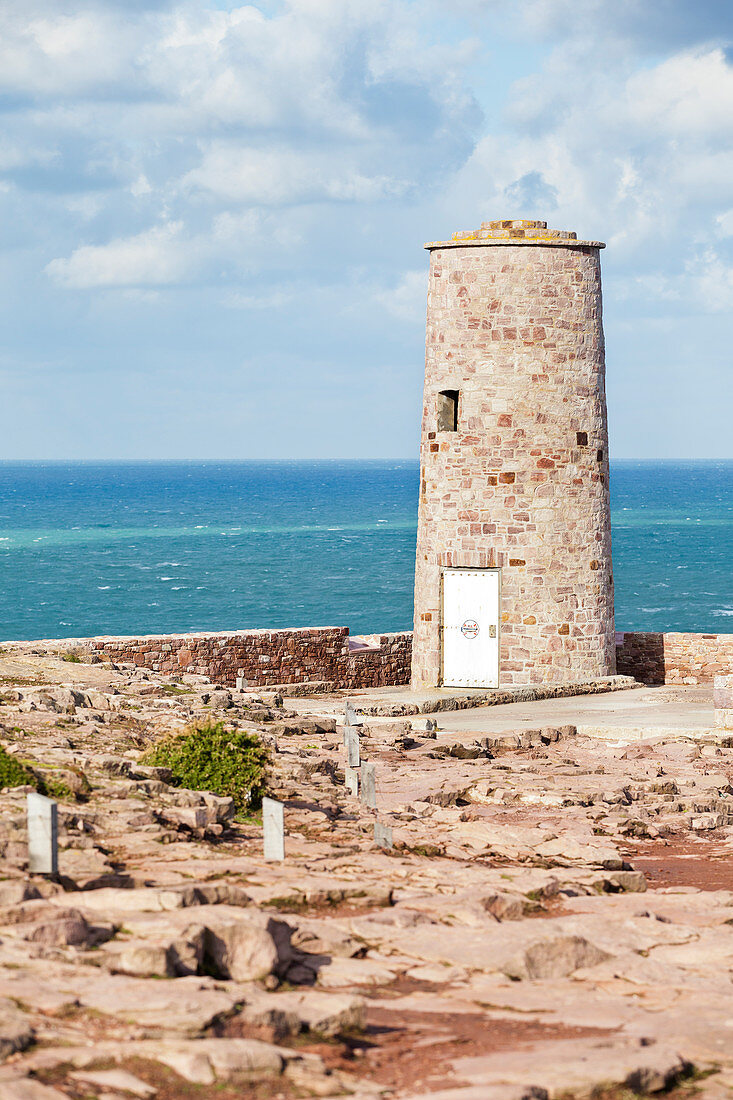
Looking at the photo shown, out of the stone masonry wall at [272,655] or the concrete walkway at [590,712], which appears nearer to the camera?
the concrete walkway at [590,712]

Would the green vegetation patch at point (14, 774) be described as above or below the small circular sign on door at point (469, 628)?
below

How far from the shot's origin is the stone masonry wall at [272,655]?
26.0 metres

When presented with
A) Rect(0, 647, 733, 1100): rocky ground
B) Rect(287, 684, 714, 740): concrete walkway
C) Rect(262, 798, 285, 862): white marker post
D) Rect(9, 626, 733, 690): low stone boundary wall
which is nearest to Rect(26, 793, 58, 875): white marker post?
Rect(0, 647, 733, 1100): rocky ground

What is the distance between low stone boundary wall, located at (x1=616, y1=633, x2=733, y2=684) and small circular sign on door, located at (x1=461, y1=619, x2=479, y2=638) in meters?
4.18

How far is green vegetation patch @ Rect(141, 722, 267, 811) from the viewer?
552 inches

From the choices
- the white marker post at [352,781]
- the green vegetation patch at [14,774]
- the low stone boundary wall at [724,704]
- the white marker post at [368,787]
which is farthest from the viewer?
the low stone boundary wall at [724,704]

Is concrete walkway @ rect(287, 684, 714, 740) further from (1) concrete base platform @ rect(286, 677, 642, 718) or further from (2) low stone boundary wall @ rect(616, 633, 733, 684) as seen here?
(2) low stone boundary wall @ rect(616, 633, 733, 684)

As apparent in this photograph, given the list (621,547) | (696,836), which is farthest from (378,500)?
(696,836)

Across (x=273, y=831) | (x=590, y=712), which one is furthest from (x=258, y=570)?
(x=273, y=831)

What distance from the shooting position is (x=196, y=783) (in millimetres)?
14125

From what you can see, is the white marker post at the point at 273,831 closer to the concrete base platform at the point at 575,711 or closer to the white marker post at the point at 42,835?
the white marker post at the point at 42,835

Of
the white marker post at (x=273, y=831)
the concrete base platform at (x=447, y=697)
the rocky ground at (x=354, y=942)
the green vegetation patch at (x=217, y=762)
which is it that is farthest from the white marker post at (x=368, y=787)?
the concrete base platform at (x=447, y=697)

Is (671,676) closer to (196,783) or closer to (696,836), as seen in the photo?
(696,836)

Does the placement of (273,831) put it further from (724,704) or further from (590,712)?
(590,712)
